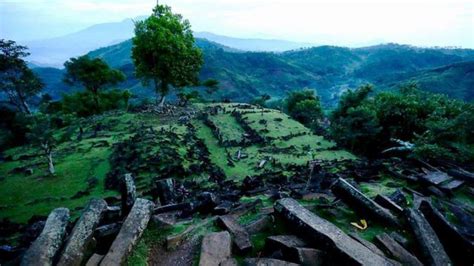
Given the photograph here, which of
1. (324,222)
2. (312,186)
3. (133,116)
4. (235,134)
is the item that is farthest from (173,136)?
(324,222)

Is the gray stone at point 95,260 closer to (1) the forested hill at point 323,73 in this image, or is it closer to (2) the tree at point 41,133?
(2) the tree at point 41,133

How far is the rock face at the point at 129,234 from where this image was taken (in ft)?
12.5

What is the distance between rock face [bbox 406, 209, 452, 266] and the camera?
3967mm

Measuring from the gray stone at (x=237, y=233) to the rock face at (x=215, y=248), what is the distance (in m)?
0.13

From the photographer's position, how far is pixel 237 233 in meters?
4.48

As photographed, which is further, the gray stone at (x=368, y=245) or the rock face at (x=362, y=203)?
the rock face at (x=362, y=203)

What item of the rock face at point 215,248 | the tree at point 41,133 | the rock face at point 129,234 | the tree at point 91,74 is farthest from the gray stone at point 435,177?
the tree at point 91,74

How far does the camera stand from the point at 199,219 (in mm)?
5379

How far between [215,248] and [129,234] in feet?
4.12

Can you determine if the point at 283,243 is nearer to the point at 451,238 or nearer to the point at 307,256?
the point at 307,256

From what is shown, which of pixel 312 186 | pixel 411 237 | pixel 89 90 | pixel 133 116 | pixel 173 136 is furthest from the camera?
pixel 89 90

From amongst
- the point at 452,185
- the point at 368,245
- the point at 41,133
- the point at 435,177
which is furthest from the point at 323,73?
the point at 368,245

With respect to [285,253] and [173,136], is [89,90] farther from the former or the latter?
[285,253]

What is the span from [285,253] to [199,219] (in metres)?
1.99
